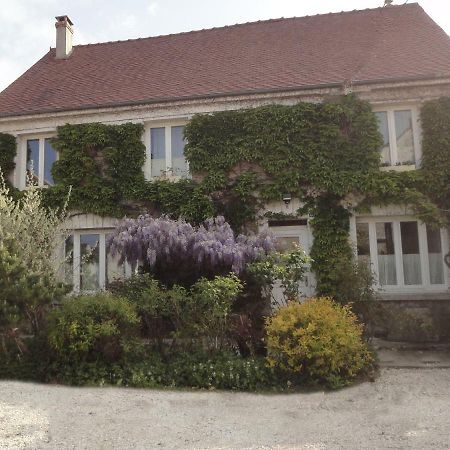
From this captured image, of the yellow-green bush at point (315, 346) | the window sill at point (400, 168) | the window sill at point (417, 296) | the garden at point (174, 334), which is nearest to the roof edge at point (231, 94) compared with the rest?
the window sill at point (400, 168)

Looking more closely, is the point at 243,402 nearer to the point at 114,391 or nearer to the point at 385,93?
the point at 114,391

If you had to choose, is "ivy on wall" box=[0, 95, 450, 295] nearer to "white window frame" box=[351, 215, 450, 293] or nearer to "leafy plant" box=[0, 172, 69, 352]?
"white window frame" box=[351, 215, 450, 293]

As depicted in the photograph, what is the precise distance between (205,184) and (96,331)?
5.52 m

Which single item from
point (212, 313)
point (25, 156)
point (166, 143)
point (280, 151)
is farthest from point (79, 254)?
point (212, 313)

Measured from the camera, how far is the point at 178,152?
12422mm

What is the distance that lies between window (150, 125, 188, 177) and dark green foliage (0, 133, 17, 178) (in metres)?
3.88

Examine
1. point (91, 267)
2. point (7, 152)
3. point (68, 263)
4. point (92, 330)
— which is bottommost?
point (92, 330)

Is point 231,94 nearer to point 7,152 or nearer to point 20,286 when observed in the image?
point 7,152

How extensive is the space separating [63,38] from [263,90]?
8.30 m

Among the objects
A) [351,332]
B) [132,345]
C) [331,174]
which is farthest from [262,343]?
[331,174]

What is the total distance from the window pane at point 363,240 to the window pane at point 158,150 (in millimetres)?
5112

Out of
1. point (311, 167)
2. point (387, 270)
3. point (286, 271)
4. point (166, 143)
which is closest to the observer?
point (286, 271)

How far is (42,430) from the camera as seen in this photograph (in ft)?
16.4

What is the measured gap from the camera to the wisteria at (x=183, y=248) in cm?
948
